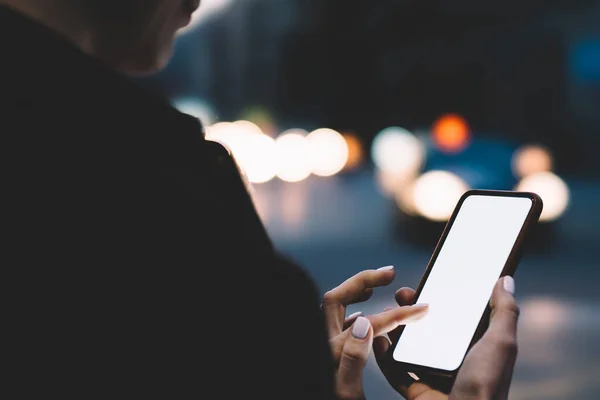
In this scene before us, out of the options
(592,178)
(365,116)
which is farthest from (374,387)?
(365,116)

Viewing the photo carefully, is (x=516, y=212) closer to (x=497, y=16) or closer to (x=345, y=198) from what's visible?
(x=345, y=198)

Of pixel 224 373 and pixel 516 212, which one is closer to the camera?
pixel 224 373

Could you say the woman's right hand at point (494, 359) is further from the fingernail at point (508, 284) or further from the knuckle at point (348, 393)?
the knuckle at point (348, 393)

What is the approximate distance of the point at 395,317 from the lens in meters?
1.74

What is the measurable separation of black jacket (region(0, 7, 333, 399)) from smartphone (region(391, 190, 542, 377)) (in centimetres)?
81

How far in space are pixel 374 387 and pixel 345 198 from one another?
17.3 meters

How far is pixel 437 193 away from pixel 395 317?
11041 mm

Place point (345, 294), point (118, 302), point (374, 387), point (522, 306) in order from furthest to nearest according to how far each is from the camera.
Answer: point (522, 306) → point (374, 387) → point (345, 294) → point (118, 302)

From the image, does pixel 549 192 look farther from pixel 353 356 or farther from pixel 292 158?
pixel 292 158

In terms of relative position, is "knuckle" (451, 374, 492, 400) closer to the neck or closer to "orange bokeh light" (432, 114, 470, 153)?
the neck

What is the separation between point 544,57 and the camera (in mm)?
33469

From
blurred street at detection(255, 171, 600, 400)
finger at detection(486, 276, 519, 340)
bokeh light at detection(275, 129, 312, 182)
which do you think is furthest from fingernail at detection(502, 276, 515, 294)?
bokeh light at detection(275, 129, 312, 182)

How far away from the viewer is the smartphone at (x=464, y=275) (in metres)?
1.79

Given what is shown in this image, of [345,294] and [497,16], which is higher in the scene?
[497,16]
